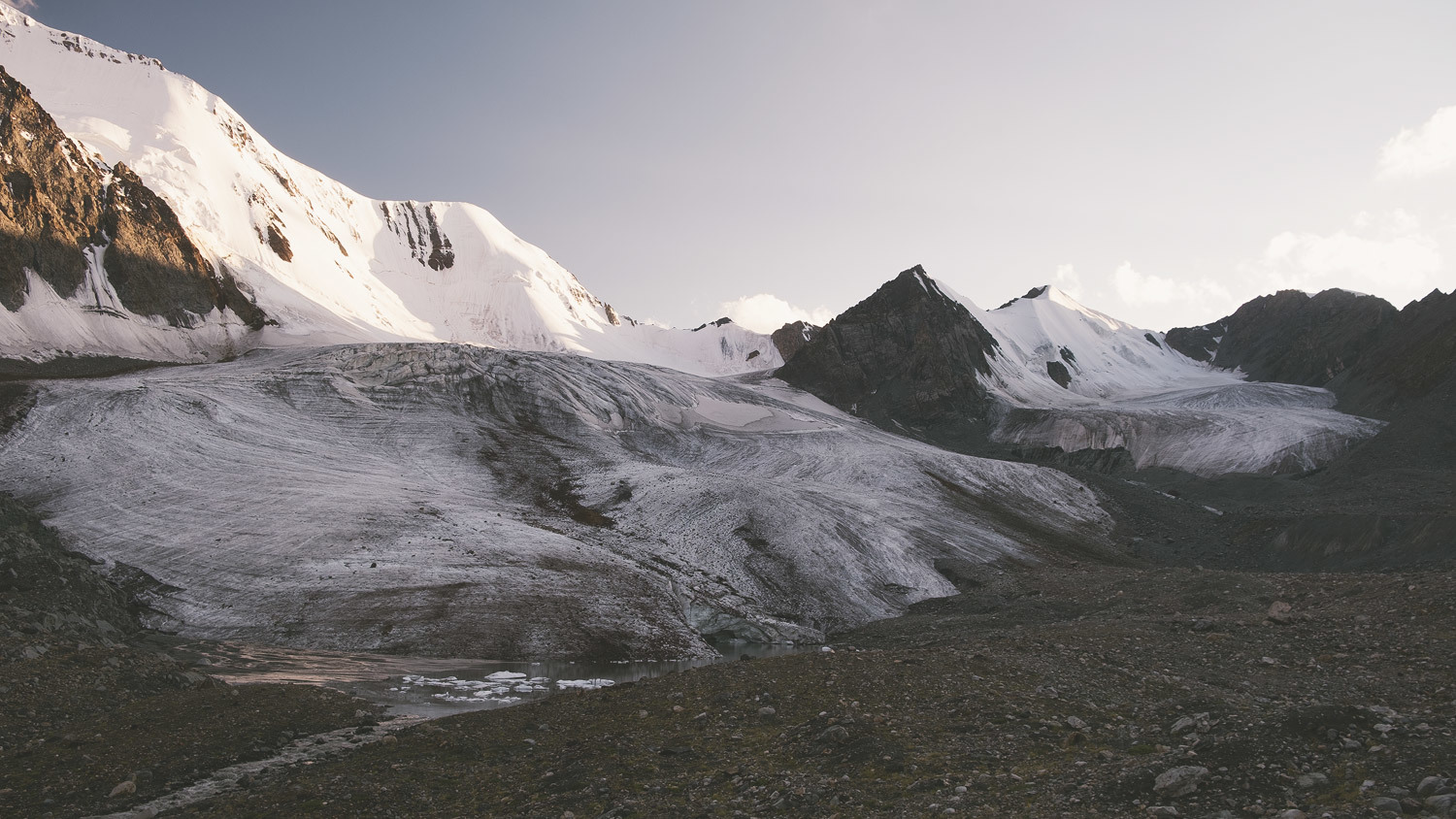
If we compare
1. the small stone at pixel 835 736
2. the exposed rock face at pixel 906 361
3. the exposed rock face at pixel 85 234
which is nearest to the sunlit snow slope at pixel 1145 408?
the exposed rock face at pixel 906 361

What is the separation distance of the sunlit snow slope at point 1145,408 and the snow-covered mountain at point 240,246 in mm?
102740

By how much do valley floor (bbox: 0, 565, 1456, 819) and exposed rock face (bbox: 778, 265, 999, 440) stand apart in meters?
110

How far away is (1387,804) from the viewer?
7.79m

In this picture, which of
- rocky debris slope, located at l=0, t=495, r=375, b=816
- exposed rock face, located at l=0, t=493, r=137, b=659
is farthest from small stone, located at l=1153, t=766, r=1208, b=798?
exposed rock face, located at l=0, t=493, r=137, b=659

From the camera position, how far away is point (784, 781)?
12094 mm

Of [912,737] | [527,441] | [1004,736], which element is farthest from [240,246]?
Answer: [1004,736]

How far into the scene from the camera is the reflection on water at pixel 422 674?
23203 millimetres

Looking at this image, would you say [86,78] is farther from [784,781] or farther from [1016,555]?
[784,781]

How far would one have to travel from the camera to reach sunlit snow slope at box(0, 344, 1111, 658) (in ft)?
112

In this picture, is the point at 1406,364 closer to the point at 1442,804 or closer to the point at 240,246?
the point at 1442,804

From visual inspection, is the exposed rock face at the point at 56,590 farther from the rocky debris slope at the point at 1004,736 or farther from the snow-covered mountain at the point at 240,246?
the snow-covered mountain at the point at 240,246

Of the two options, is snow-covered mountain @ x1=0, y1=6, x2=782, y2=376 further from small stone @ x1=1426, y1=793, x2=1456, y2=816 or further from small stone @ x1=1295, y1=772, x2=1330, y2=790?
small stone @ x1=1426, y1=793, x2=1456, y2=816

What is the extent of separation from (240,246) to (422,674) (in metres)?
130

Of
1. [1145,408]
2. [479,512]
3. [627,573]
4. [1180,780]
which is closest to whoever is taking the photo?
[1180,780]
